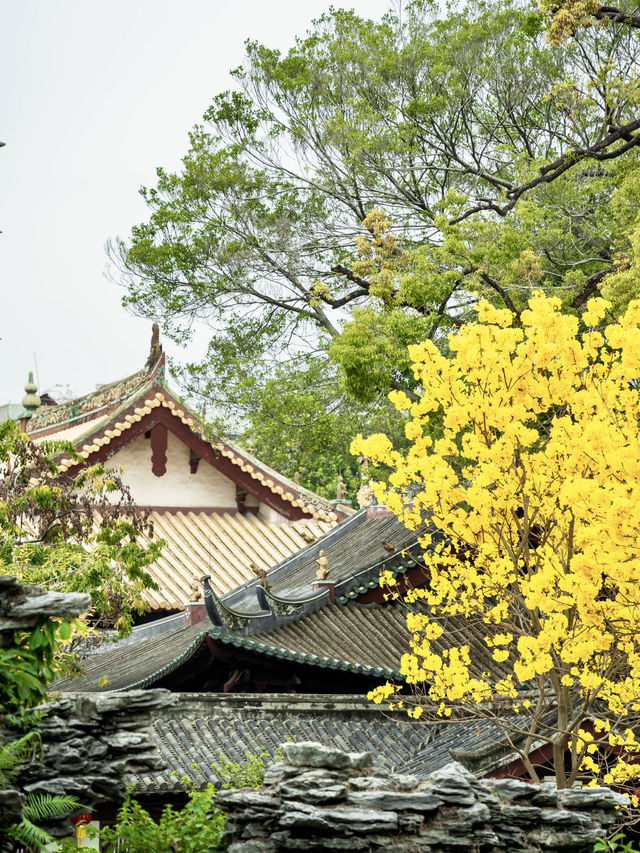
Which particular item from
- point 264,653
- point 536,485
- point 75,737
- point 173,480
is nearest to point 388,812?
point 75,737

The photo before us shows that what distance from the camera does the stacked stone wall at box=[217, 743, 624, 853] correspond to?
21.4 feet

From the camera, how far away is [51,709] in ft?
21.2

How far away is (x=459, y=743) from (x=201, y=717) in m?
2.67

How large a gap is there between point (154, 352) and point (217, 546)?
3407 millimetres

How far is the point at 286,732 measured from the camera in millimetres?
12000

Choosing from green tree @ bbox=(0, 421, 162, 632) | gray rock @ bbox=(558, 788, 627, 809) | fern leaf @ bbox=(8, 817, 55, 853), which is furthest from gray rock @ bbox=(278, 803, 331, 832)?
green tree @ bbox=(0, 421, 162, 632)

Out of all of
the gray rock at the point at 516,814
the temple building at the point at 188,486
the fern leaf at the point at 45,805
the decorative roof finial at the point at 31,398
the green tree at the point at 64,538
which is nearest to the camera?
the fern leaf at the point at 45,805

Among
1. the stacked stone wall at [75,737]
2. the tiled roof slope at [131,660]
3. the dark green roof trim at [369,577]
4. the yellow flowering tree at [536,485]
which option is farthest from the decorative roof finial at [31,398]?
the stacked stone wall at [75,737]

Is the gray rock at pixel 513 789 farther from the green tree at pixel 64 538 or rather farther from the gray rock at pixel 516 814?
the green tree at pixel 64 538

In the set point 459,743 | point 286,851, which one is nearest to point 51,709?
point 286,851

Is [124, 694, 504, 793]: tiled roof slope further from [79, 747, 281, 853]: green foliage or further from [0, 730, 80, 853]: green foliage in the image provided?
[0, 730, 80, 853]: green foliage

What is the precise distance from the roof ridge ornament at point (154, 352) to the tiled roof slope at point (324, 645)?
5202 millimetres

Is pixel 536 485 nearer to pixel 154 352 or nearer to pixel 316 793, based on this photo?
Answer: pixel 316 793

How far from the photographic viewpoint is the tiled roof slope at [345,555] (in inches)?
579
